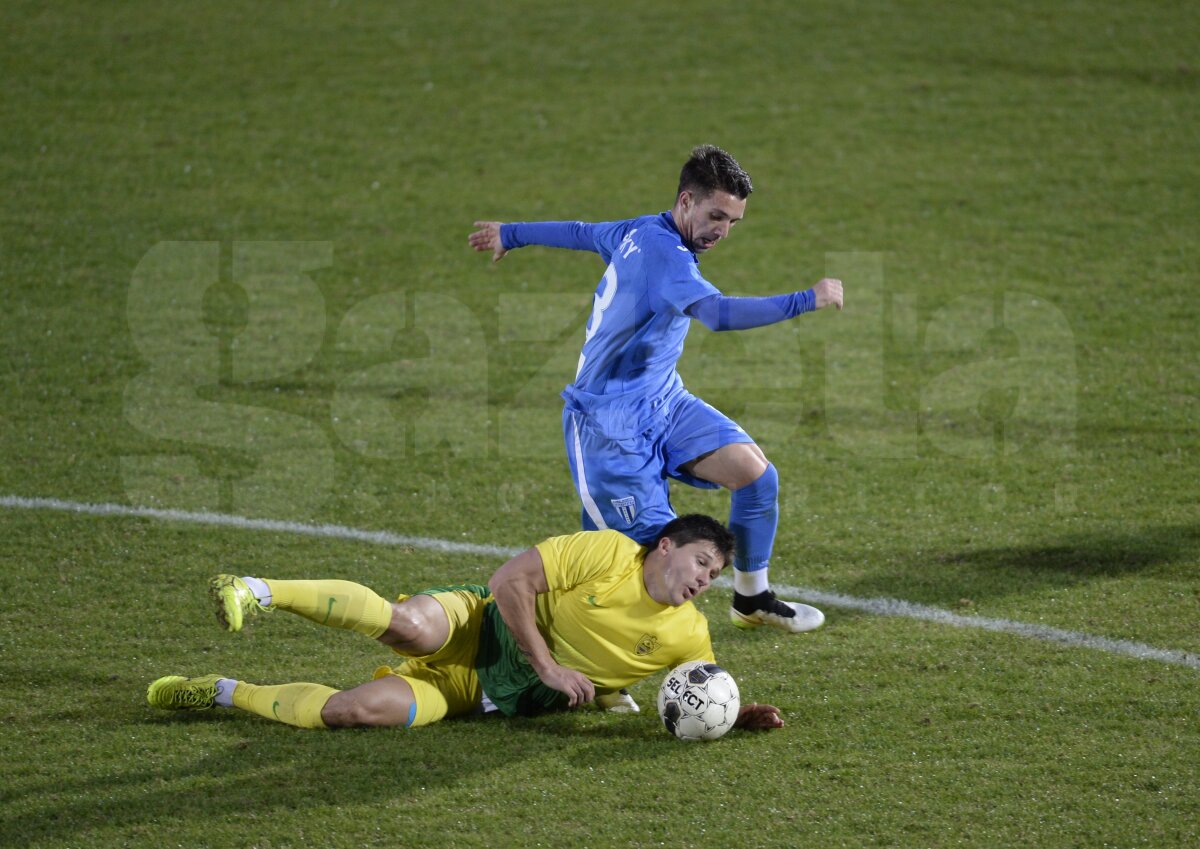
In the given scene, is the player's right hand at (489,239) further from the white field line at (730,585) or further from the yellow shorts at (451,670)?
the yellow shorts at (451,670)

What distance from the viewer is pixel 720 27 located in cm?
1530

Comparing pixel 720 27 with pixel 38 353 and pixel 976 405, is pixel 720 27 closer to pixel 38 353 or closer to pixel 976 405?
pixel 976 405

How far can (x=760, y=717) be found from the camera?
5016 mm

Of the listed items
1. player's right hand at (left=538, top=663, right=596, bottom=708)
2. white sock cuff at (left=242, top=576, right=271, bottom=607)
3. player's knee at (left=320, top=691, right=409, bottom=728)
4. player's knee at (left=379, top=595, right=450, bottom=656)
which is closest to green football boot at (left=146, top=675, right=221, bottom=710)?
player's knee at (left=320, top=691, right=409, bottom=728)

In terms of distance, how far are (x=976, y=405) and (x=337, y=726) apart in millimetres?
5452

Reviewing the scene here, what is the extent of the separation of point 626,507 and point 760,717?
3.37 feet

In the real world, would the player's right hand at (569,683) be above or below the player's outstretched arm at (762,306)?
below

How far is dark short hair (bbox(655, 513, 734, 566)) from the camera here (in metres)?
4.88

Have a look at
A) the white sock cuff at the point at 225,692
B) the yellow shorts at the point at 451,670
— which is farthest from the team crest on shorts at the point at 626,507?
the white sock cuff at the point at 225,692

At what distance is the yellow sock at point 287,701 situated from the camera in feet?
16.3

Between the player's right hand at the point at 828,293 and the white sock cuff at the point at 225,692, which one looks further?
the white sock cuff at the point at 225,692

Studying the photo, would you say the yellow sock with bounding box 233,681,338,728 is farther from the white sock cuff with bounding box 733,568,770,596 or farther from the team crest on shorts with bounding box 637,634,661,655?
the white sock cuff with bounding box 733,568,770,596

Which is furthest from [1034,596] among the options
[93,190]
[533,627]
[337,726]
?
[93,190]

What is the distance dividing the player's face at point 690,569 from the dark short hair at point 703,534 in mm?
18
